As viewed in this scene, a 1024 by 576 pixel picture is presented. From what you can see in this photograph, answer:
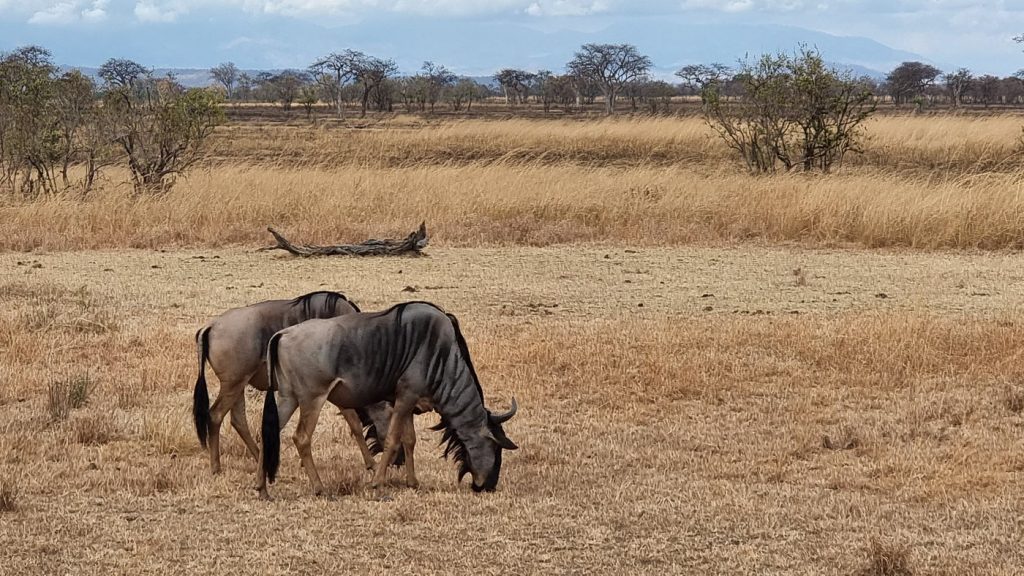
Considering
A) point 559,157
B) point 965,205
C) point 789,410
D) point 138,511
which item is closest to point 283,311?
point 138,511

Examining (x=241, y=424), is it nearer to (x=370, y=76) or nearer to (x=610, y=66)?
(x=370, y=76)

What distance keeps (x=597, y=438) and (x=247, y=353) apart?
6.47 ft

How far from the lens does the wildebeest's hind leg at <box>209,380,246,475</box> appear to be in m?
5.81

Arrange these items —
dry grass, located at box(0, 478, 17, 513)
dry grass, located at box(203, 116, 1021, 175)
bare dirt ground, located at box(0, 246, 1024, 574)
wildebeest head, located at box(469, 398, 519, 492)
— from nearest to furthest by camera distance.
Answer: bare dirt ground, located at box(0, 246, 1024, 574)
dry grass, located at box(0, 478, 17, 513)
wildebeest head, located at box(469, 398, 519, 492)
dry grass, located at box(203, 116, 1021, 175)

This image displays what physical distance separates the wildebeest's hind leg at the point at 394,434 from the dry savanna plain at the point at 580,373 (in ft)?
0.36

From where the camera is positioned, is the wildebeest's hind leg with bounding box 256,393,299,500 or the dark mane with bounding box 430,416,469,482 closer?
the wildebeest's hind leg with bounding box 256,393,299,500

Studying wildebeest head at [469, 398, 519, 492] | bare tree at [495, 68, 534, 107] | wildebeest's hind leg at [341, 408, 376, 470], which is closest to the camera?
wildebeest head at [469, 398, 519, 492]

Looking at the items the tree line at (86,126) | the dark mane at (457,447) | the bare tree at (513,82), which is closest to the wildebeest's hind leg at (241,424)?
the dark mane at (457,447)

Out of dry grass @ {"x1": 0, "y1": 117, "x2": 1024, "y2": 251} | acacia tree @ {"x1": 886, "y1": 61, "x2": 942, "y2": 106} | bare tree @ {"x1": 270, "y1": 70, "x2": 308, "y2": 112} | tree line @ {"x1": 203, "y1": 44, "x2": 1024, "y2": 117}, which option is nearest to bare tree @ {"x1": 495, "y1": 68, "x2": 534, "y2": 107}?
tree line @ {"x1": 203, "y1": 44, "x2": 1024, "y2": 117}

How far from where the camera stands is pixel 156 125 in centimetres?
1695

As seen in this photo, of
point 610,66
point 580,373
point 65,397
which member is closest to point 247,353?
point 65,397

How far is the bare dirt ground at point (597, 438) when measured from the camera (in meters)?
4.64

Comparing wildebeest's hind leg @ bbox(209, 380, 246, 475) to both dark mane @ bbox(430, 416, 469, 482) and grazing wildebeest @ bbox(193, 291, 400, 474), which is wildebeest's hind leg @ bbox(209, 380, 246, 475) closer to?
grazing wildebeest @ bbox(193, 291, 400, 474)

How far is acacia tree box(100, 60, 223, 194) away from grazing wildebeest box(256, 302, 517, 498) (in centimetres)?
1186
